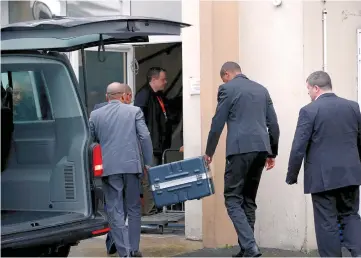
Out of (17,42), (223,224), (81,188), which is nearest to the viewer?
(17,42)

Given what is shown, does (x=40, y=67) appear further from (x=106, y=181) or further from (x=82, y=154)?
(x=106, y=181)

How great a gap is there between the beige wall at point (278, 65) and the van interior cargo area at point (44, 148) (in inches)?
77.0

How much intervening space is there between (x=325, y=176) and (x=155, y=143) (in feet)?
12.7

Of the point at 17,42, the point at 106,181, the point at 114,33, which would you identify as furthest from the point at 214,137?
the point at 17,42

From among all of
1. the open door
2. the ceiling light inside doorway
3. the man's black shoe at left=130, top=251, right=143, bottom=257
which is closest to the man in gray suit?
the man's black shoe at left=130, top=251, right=143, bottom=257

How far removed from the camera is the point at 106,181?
8.13m

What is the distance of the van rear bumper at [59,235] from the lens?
656 cm

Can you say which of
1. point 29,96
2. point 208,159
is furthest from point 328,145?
point 29,96

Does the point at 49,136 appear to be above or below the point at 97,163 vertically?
above

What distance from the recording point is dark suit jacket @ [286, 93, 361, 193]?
7.32 metres

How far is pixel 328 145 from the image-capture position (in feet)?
24.1

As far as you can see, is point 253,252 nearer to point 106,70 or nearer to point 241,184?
point 241,184

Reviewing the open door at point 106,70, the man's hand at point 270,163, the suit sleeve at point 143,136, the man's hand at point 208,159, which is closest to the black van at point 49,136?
the suit sleeve at point 143,136

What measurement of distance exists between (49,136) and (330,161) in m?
2.49
